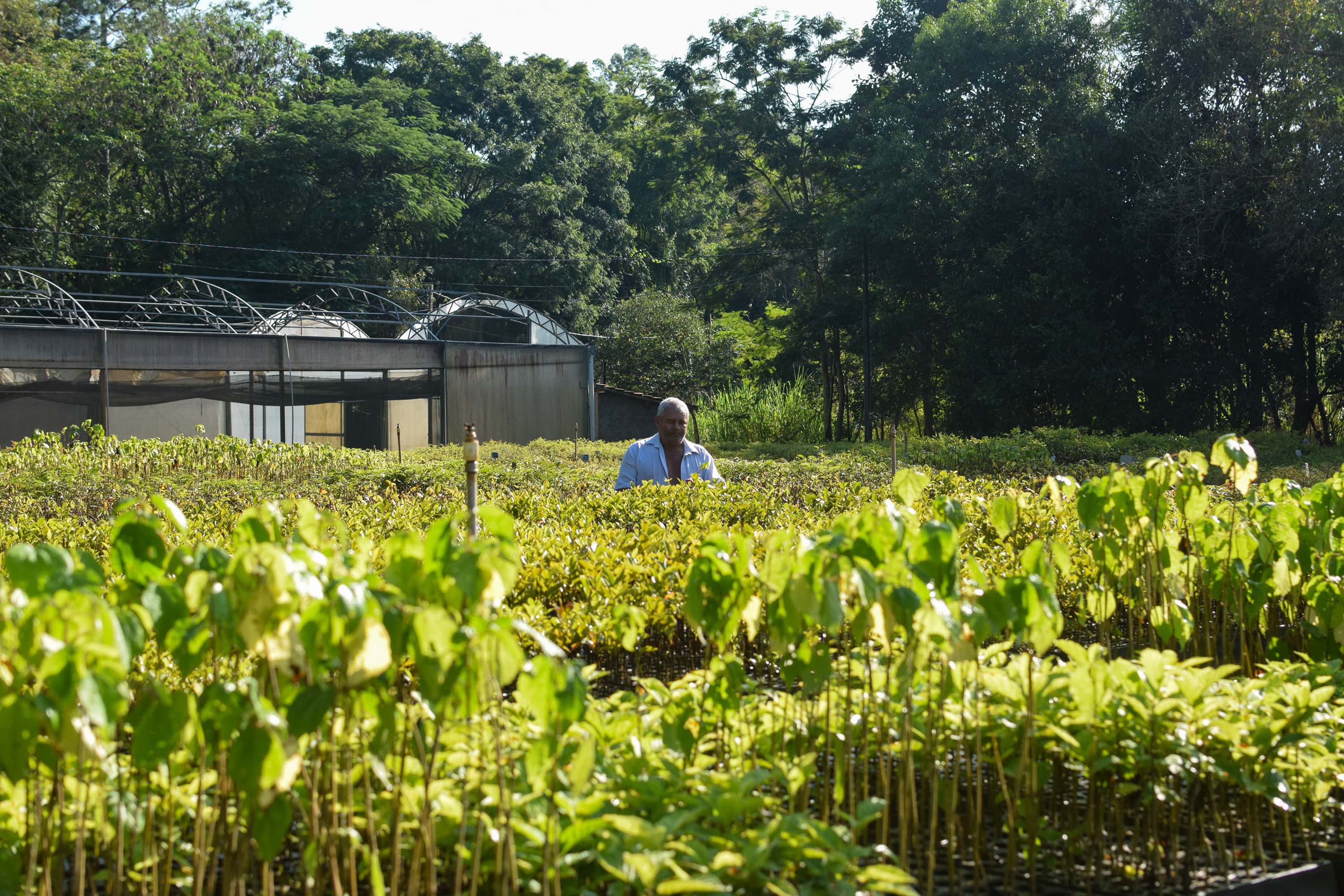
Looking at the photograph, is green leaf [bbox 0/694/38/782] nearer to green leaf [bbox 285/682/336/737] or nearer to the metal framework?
green leaf [bbox 285/682/336/737]

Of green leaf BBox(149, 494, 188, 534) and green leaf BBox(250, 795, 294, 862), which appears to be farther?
green leaf BBox(149, 494, 188, 534)

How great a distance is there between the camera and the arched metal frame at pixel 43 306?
59.1 ft

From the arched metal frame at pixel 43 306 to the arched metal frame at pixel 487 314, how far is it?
5512 millimetres

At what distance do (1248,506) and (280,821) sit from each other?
3.34m

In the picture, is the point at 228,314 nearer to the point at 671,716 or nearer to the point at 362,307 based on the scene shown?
the point at 362,307

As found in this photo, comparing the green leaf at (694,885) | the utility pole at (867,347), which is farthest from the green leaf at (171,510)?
the utility pole at (867,347)

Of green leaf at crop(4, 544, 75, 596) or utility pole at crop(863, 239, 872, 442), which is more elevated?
utility pole at crop(863, 239, 872, 442)

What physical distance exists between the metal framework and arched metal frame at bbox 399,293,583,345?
18 millimetres

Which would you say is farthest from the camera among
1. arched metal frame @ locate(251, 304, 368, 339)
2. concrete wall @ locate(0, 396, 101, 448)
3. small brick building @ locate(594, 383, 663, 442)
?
small brick building @ locate(594, 383, 663, 442)

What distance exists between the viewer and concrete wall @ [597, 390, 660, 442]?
2555cm

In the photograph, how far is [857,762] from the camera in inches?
106

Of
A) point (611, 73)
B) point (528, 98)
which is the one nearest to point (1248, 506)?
point (528, 98)

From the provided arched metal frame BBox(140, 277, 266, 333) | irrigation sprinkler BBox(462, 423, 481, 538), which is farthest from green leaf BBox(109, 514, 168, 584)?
arched metal frame BBox(140, 277, 266, 333)

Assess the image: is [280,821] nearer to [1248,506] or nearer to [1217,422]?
[1248,506]
